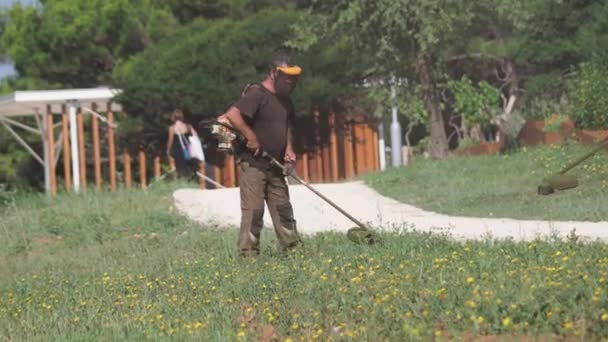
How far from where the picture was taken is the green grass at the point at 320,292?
7.52 metres

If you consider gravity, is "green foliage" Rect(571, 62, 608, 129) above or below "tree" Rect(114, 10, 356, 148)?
below

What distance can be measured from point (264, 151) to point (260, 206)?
509 millimetres

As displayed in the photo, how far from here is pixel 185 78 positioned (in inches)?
1099

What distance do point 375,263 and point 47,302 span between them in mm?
A: 2738

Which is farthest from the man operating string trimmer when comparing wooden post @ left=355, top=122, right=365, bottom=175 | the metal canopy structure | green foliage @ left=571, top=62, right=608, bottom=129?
wooden post @ left=355, top=122, right=365, bottom=175

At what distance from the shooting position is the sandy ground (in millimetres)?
13414

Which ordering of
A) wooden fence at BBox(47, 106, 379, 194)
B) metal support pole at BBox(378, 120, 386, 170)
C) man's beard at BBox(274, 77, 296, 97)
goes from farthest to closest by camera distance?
1. metal support pole at BBox(378, 120, 386, 170)
2. wooden fence at BBox(47, 106, 379, 194)
3. man's beard at BBox(274, 77, 296, 97)

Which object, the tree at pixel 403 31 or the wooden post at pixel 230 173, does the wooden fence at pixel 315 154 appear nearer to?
the wooden post at pixel 230 173

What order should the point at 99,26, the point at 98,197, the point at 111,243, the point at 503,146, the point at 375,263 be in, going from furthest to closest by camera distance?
the point at 99,26 → the point at 503,146 → the point at 98,197 → the point at 111,243 → the point at 375,263

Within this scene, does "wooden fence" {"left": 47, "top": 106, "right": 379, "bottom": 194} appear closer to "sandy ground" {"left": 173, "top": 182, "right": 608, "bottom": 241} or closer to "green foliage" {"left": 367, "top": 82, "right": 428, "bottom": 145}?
"green foliage" {"left": 367, "top": 82, "right": 428, "bottom": 145}

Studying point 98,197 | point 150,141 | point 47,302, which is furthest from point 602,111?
point 47,302

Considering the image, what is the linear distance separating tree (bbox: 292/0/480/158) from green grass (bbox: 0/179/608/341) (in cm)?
975

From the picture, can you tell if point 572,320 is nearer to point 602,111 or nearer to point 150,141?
point 602,111

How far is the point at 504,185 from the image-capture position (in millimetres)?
18875
